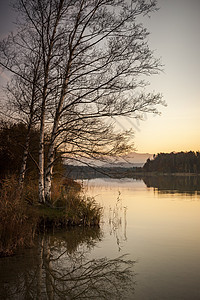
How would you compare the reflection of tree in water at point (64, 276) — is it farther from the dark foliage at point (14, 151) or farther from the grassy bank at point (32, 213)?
the dark foliage at point (14, 151)

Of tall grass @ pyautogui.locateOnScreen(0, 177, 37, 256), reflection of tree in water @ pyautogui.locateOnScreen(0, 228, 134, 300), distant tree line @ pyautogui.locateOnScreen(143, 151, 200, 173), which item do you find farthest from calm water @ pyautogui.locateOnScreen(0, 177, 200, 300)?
distant tree line @ pyautogui.locateOnScreen(143, 151, 200, 173)

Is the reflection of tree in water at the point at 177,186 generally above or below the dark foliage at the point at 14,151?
below

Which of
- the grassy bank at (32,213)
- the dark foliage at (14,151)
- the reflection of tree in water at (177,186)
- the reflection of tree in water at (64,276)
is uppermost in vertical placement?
the dark foliage at (14,151)

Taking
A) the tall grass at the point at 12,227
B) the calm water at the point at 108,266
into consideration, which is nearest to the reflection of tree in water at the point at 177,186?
the calm water at the point at 108,266

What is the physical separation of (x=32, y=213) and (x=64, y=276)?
2.73m

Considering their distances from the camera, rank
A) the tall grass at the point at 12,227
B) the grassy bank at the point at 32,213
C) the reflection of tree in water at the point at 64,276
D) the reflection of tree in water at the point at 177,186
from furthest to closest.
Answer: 1. the reflection of tree in water at the point at 177,186
2. the grassy bank at the point at 32,213
3. the tall grass at the point at 12,227
4. the reflection of tree in water at the point at 64,276

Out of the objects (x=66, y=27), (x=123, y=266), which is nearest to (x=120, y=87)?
(x=66, y=27)

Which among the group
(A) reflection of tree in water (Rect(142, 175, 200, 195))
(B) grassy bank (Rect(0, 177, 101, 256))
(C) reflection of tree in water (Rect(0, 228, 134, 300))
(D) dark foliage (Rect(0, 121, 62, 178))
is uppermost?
(D) dark foliage (Rect(0, 121, 62, 178))

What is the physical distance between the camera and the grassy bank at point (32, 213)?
699 cm

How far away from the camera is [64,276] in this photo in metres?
6.18

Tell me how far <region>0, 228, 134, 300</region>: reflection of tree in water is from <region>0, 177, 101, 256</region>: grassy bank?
48cm

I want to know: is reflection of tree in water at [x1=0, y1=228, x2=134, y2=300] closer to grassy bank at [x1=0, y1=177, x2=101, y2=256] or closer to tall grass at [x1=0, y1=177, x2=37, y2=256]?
tall grass at [x1=0, y1=177, x2=37, y2=256]

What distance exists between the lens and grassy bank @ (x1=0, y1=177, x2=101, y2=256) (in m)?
6.99

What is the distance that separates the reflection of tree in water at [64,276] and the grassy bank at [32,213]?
0.48 m
